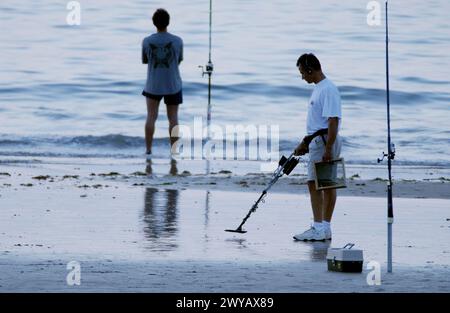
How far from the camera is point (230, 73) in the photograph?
34031mm

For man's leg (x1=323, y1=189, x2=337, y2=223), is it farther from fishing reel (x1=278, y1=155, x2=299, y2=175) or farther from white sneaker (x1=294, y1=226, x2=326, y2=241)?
fishing reel (x1=278, y1=155, x2=299, y2=175)

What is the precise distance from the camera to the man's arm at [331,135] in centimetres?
1094

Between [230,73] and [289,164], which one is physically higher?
[230,73]

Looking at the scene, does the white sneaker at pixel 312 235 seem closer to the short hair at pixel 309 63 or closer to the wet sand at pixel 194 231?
the wet sand at pixel 194 231

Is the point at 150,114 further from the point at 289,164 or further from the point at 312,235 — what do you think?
the point at 312,235

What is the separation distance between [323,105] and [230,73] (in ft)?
75.7

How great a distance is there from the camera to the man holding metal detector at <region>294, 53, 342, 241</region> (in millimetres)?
10938

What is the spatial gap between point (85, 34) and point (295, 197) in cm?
2705

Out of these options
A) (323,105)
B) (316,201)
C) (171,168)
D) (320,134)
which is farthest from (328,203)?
(171,168)

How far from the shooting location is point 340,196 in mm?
13969

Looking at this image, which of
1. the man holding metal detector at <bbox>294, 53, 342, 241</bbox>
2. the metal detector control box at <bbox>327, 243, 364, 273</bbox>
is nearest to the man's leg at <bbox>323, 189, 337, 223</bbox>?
the man holding metal detector at <bbox>294, 53, 342, 241</bbox>

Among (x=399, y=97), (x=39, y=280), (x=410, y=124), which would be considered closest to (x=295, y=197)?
(x=39, y=280)

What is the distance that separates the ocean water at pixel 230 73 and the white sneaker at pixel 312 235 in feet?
28.8
